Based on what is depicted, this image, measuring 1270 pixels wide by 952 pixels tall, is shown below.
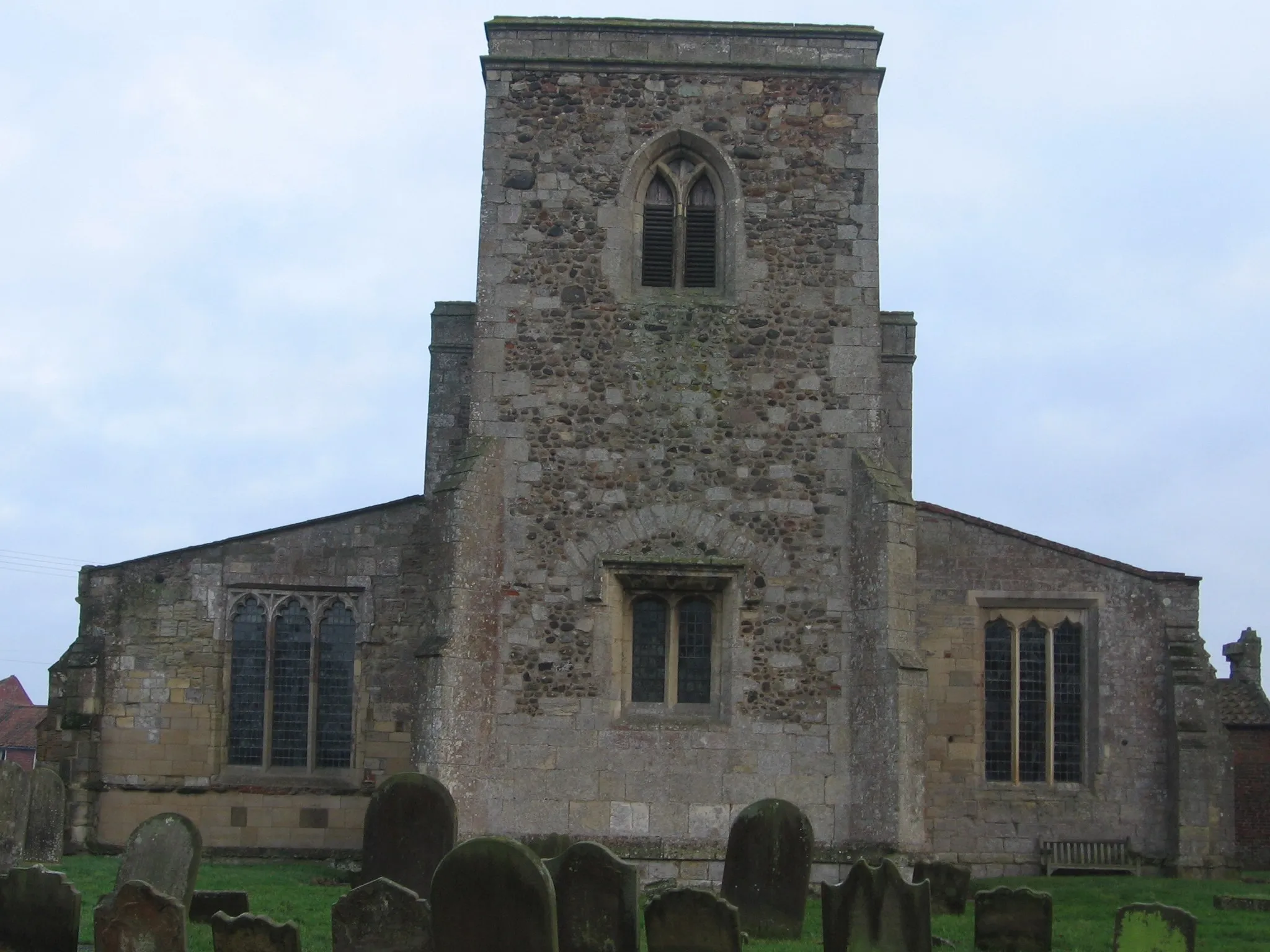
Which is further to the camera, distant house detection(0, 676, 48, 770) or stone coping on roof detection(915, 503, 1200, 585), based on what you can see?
distant house detection(0, 676, 48, 770)

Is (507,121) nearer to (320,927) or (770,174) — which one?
(770,174)

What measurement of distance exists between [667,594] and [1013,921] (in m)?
6.69

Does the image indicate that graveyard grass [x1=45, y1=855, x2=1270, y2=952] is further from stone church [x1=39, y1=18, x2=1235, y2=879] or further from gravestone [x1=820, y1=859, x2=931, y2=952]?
stone church [x1=39, y1=18, x2=1235, y2=879]

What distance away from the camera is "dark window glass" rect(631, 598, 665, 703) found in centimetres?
1942

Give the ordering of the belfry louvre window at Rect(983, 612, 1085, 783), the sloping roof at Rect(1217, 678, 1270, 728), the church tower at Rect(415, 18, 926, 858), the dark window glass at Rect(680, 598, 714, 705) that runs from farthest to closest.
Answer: the sloping roof at Rect(1217, 678, 1270, 728), the belfry louvre window at Rect(983, 612, 1085, 783), the dark window glass at Rect(680, 598, 714, 705), the church tower at Rect(415, 18, 926, 858)

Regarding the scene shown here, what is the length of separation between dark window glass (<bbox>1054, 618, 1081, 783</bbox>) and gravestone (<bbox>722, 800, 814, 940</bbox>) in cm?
845

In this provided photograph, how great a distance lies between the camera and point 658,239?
20.5 meters

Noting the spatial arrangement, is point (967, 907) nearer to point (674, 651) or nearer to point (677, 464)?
point (674, 651)

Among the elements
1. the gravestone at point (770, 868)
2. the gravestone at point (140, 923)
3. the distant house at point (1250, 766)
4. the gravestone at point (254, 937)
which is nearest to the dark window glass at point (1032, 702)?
the distant house at point (1250, 766)

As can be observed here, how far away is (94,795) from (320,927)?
8.92 metres

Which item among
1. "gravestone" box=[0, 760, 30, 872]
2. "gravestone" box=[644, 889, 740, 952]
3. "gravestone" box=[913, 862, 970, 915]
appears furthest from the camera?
"gravestone" box=[0, 760, 30, 872]

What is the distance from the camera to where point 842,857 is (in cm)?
1841

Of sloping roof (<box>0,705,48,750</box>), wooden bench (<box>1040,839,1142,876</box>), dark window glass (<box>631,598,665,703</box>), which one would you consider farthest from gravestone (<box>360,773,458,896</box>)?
sloping roof (<box>0,705,48,750</box>)

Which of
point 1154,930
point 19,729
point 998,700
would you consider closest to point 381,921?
point 1154,930
